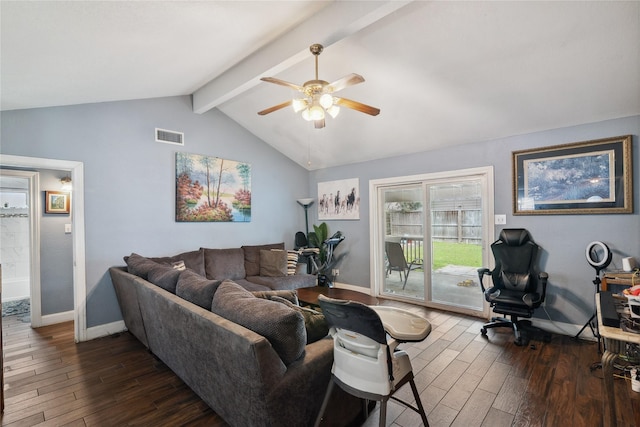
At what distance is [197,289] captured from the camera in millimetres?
2082

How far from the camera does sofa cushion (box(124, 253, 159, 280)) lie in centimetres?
293

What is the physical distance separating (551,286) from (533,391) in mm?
1709

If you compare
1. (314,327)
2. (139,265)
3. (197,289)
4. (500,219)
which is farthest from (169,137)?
(500,219)

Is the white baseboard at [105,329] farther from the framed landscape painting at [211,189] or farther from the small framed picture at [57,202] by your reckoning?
the small framed picture at [57,202]

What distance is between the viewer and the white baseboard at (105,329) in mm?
3371

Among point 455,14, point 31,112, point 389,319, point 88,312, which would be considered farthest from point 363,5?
point 88,312

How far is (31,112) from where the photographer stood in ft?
10.0

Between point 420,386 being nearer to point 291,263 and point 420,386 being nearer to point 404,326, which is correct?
Answer: point 404,326

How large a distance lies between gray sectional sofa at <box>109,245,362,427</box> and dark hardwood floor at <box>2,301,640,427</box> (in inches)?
7.8

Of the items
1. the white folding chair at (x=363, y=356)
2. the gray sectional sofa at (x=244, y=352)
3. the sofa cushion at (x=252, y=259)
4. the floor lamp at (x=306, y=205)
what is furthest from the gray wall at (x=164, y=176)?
the white folding chair at (x=363, y=356)

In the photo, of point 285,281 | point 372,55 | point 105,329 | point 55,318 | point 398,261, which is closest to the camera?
point 372,55

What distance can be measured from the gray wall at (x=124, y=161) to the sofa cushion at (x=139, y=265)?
1.24 ft

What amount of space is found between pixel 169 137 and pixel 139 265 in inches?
77.3

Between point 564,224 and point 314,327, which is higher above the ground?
point 564,224
